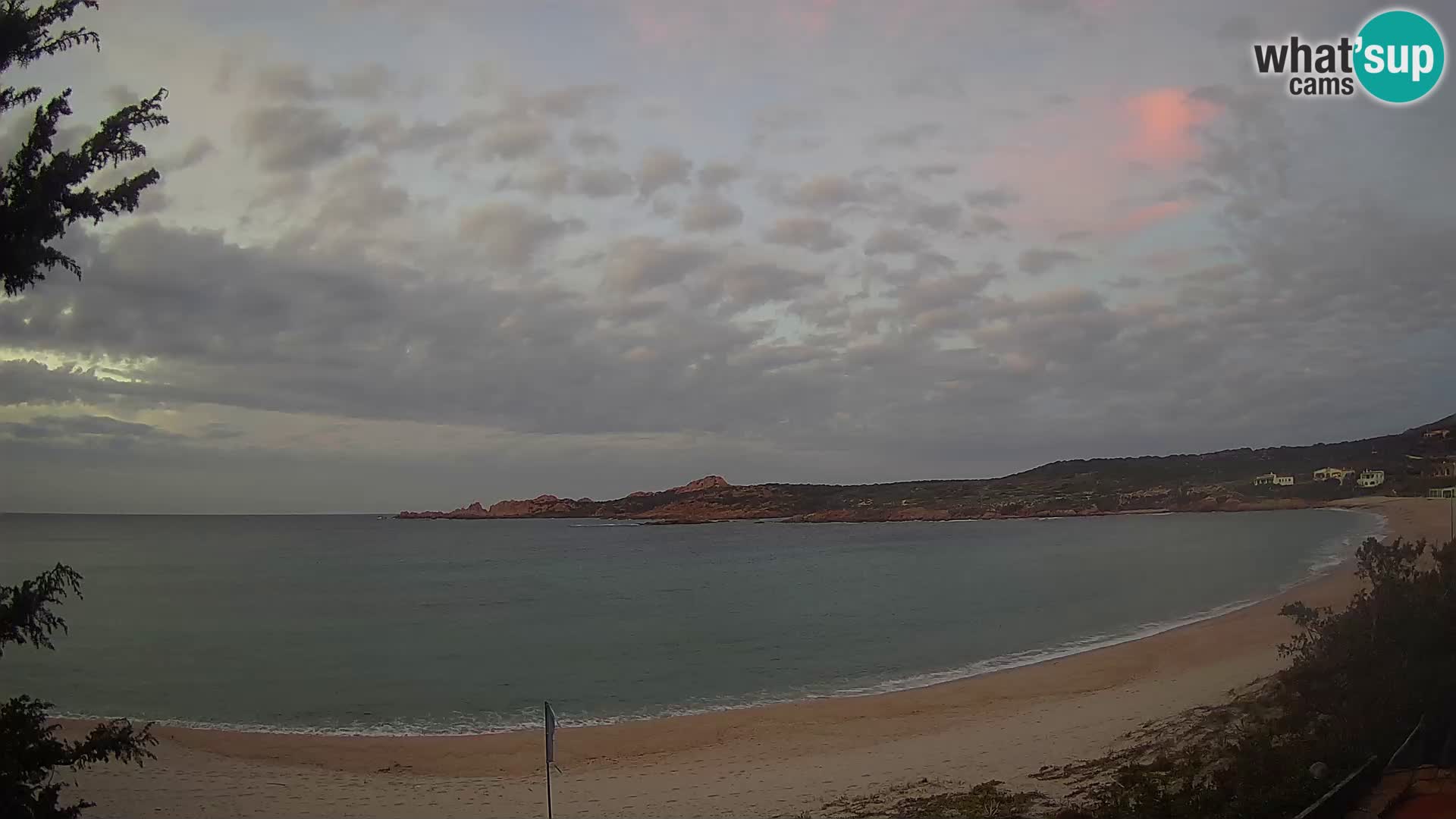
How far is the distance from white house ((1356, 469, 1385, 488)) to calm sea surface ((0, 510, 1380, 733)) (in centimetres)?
741

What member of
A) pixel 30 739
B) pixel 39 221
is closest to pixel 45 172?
pixel 39 221

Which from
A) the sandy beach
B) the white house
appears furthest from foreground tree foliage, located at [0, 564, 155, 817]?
the white house

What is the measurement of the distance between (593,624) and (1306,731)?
25.8 m

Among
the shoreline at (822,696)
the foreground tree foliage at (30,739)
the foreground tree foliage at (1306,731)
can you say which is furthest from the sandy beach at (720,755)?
the foreground tree foliage at (30,739)

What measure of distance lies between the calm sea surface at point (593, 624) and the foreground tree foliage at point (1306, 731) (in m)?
9.25

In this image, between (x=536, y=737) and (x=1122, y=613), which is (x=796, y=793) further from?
(x=1122, y=613)

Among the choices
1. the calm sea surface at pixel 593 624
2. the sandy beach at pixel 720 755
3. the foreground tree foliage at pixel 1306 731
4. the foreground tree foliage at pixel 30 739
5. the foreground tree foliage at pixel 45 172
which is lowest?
the calm sea surface at pixel 593 624

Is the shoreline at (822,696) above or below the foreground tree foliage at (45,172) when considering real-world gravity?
below

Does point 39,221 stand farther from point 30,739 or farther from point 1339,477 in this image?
point 1339,477

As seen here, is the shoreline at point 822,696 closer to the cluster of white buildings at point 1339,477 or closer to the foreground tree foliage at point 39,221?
the cluster of white buildings at point 1339,477

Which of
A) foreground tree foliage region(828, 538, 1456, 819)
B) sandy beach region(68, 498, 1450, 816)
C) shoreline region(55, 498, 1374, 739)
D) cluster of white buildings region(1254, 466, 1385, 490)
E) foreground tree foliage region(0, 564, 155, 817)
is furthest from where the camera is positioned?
cluster of white buildings region(1254, 466, 1385, 490)

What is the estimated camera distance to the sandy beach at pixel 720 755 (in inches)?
433

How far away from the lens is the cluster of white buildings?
56.6ft

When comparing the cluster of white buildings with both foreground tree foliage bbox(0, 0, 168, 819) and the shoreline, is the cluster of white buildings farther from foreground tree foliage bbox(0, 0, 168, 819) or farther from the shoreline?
foreground tree foliage bbox(0, 0, 168, 819)
